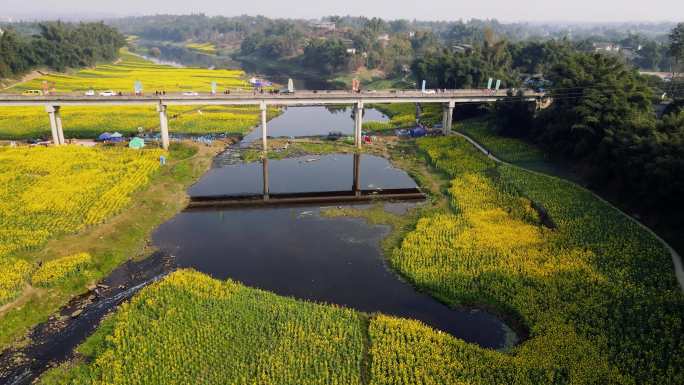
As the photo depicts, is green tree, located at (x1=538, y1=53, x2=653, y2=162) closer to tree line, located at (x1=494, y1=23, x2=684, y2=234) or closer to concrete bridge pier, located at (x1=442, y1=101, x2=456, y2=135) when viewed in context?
tree line, located at (x1=494, y1=23, x2=684, y2=234)

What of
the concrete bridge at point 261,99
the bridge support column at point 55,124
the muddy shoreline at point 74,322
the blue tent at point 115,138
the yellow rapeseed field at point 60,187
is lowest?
the muddy shoreline at point 74,322

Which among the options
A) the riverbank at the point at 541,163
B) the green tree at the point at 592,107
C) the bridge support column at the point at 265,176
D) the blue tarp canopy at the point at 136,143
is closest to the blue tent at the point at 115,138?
the blue tarp canopy at the point at 136,143

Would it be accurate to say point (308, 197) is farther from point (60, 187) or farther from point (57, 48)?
point (57, 48)

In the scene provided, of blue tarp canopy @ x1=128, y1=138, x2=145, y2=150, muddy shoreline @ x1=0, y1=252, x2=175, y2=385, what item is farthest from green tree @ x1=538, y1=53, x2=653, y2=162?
blue tarp canopy @ x1=128, y1=138, x2=145, y2=150

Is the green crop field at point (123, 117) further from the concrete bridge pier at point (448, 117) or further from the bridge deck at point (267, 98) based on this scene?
the concrete bridge pier at point (448, 117)

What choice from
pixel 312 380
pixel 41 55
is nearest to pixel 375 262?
pixel 312 380

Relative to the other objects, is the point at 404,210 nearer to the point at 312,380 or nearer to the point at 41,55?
the point at 312,380

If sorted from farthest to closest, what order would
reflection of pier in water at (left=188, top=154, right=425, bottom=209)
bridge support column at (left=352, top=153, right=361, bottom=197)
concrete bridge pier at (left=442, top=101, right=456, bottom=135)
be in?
concrete bridge pier at (left=442, top=101, right=456, bottom=135)
bridge support column at (left=352, top=153, right=361, bottom=197)
reflection of pier in water at (left=188, top=154, right=425, bottom=209)
